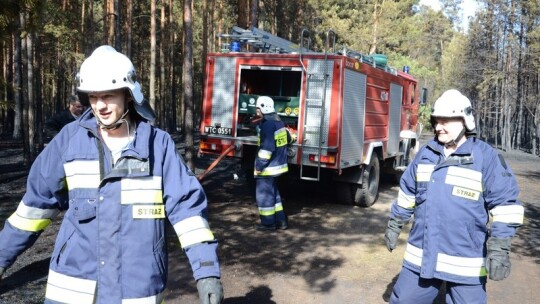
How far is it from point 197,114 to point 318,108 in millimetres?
32433

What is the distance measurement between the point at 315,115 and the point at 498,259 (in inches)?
198

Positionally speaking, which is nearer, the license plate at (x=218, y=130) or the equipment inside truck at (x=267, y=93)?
the license plate at (x=218, y=130)

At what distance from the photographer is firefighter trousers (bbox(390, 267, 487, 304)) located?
123 inches

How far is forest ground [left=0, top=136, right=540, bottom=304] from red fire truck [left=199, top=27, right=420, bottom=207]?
0.82 m

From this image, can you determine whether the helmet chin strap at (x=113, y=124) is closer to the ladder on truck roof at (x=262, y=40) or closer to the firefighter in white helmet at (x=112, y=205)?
the firefighter in white helmet at (x=112, y=205)

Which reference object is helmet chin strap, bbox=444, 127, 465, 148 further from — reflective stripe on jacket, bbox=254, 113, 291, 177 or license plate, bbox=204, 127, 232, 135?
license plate, bbox=204, 127, 232, 135

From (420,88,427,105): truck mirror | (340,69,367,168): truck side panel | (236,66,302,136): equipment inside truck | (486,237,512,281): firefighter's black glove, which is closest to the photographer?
(486,237,512,281): firefighter's black glove

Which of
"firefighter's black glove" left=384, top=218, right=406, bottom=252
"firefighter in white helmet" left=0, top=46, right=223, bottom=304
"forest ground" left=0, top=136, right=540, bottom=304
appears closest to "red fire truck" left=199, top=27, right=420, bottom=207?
"forest ground" left=0, top=136, right=540, bottom=304

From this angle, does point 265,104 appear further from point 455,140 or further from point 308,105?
point 455,140

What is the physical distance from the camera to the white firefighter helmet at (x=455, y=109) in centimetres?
331

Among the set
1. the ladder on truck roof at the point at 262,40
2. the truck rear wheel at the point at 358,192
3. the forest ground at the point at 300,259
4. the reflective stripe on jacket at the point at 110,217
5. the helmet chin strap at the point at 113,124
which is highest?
the ladder on truck roof at the point at 262,40

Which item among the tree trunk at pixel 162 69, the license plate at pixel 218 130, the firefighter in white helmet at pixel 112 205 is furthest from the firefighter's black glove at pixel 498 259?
the tree trunk at pixel 162 69

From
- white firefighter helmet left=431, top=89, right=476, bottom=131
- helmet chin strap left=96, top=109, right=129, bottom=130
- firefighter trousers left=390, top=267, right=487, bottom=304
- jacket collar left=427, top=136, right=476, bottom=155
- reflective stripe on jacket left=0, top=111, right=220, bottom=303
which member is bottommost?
firefighter trousers left=390, top=267, right=487, bottom=304

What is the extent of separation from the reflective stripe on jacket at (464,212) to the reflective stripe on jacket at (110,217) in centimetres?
165
